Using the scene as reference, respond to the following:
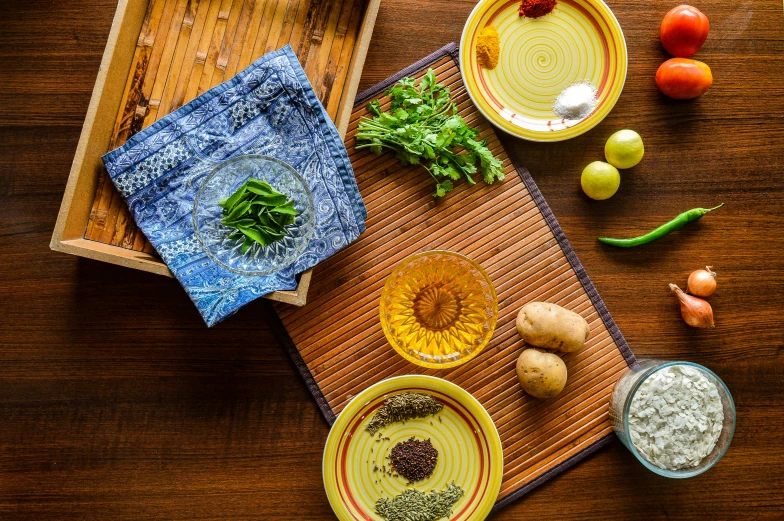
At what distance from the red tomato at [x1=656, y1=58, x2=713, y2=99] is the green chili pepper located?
0.37 metres

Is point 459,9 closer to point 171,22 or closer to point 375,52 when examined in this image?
point 375,52

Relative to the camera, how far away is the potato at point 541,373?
1.77 m

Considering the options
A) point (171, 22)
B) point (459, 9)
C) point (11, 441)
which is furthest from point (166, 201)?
point (459, 9)

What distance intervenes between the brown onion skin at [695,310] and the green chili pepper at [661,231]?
0.57ft

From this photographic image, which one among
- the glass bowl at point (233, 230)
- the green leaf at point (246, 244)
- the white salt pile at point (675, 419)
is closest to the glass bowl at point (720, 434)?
the white salt pile at point (675, 419)

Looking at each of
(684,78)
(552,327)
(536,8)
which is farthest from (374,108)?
(684,78)

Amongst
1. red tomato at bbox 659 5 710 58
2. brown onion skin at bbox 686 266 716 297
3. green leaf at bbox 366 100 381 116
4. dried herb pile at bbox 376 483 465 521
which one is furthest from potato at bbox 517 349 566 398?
red tomato at bbox 659 5 710 58

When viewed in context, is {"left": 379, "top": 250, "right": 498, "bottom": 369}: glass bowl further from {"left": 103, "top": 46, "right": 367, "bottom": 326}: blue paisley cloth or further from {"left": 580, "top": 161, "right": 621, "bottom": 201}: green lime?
{"left": 580, "top": 161, "right": 621, "bottom": 201}: green lime

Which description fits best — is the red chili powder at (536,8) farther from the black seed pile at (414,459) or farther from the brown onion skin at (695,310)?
the black seed pile at (414,459)

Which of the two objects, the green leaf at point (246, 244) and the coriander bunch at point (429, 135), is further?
the coriander bunch at point (429, 135)

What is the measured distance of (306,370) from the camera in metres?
1.86

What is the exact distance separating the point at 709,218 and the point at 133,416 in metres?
1.97

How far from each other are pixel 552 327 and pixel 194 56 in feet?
4.37

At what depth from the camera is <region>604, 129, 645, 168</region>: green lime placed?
6.12 ft
